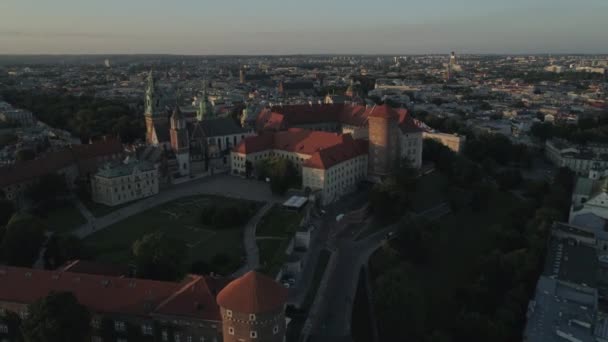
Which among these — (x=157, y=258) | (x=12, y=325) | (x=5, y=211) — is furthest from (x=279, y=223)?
(x=5, y=211)

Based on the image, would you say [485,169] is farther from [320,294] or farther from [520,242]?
[320,294]

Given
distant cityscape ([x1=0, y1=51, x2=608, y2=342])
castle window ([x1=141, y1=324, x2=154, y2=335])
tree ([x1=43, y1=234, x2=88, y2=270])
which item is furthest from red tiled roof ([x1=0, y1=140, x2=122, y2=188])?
castle window ([x1=141, y1=324, x2=154, y2=335])

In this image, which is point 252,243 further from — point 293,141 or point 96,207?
point 293,141

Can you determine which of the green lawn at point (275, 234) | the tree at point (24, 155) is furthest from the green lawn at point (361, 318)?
the tree at point (24, 155)

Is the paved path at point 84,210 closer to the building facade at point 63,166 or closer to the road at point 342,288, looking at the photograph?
the building facade at point 63,166

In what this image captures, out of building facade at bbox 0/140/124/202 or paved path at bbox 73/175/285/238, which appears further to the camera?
building facade at bbox 0/140/124/202

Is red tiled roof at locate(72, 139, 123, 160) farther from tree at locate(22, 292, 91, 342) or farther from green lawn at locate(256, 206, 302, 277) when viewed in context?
tree at locate(22, 292, 91, 342)
